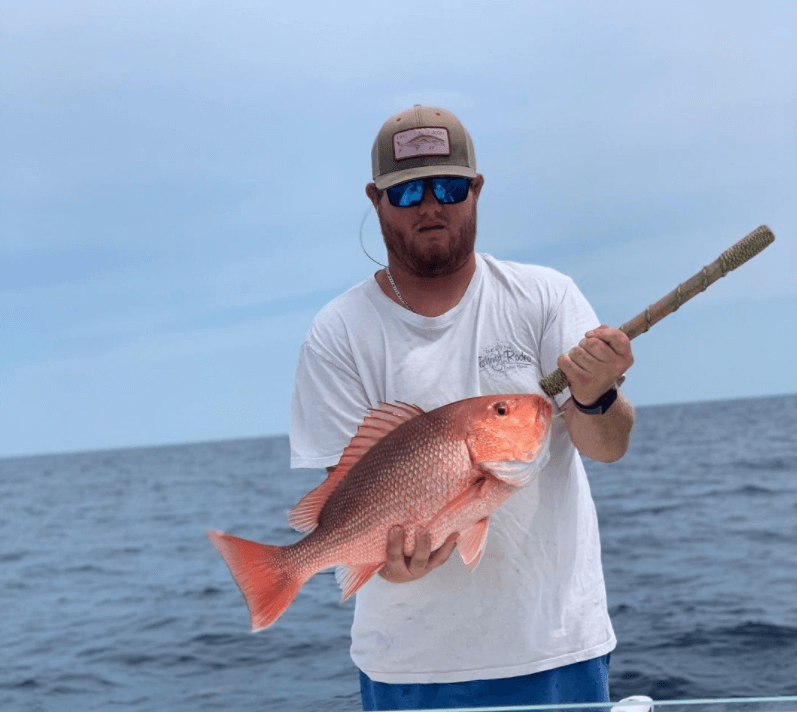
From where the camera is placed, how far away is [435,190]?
2.87 m

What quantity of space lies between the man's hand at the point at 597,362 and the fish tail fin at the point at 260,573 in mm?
977

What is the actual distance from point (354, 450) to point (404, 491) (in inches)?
10.4

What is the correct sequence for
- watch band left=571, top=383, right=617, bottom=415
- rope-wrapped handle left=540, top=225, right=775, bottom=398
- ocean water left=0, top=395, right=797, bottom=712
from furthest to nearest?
ocean water left=0, top=395, right=797, bottom=712 < watch band left=571, top=383, right=617, bottom=415 < rope-wrapped handle left=540, top=225, right=775, bottom=398

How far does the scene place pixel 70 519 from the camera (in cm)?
3250

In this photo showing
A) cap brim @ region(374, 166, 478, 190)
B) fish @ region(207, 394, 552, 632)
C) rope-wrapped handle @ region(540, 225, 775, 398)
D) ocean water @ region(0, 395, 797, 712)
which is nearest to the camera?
rope-wrapped handle @ region(540, 225, 775, 398)

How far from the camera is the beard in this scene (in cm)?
291

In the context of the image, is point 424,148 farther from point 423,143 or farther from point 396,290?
point 396,290

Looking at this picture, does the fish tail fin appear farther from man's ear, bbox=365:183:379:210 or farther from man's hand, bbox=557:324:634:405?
man's ear, bbox=365:183:379:210

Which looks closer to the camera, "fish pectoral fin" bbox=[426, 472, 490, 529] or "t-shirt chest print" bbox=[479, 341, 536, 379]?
"fish pectoral fin" bbox=[426, 472, 490, 529]

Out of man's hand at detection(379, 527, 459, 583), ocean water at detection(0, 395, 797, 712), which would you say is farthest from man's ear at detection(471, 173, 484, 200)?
ocean water at detection(0, 395, 797, 712)

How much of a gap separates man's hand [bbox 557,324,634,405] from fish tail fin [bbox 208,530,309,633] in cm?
98

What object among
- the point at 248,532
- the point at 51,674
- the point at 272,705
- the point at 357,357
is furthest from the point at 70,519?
the point at 357,357

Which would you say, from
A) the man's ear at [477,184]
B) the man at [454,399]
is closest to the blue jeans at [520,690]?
the man at [454,399]

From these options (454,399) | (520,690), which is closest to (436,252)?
(454,399)
